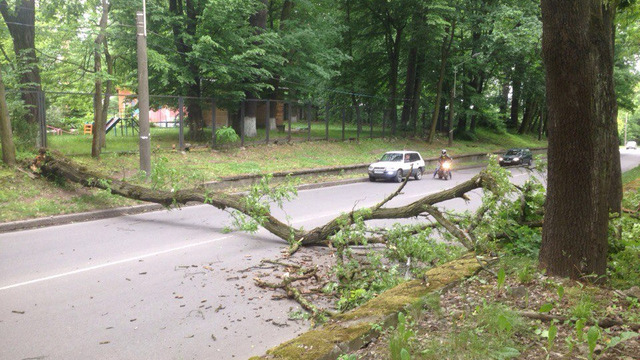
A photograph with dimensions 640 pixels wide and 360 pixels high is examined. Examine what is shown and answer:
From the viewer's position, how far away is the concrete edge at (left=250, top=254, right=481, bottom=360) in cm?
408

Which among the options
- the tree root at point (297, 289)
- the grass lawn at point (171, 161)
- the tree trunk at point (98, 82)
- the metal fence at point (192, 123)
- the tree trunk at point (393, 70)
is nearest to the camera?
the tree root at point (297, 289)

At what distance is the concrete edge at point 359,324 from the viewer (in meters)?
4.08

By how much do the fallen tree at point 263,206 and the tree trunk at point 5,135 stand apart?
30.9 inches

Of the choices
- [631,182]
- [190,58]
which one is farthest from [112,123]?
[631,182]

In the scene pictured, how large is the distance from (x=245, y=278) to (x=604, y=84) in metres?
5.33

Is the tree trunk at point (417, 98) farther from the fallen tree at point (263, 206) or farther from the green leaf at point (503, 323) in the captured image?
the green leaf at point (503, 323)

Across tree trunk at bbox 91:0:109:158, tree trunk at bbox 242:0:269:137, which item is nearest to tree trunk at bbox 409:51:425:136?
tree trunk at bbox 242:0:269:137

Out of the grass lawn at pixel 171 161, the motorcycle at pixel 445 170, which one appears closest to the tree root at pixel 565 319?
the grass lawn at pixel 171 161

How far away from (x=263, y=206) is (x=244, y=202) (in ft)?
1.83

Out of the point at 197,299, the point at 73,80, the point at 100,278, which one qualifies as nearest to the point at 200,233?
the point at 100,278

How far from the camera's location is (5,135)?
1354cm

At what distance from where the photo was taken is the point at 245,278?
746 centimetres

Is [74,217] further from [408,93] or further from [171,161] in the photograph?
[408,93]

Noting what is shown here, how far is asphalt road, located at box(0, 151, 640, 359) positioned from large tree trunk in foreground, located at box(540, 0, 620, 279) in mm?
3134
